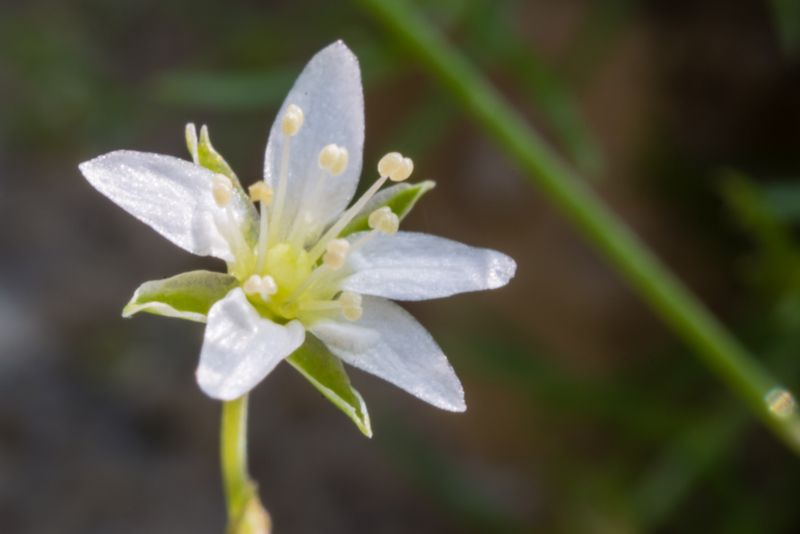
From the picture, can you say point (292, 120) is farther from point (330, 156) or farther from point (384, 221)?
point (384, 221)

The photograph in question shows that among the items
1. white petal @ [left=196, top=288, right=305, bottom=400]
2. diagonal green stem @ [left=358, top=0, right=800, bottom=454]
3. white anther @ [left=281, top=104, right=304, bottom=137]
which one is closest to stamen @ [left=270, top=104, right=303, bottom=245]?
white anther @ [left=281, top=104, right=304, bottom=137]

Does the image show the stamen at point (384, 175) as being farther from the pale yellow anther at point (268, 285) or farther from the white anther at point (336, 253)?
the pale yellow anther at point (268, 285)

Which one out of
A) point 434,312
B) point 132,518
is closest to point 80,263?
point 132,518

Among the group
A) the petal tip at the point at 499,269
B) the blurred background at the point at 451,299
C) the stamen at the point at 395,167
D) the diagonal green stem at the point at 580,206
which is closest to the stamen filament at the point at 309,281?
the stamen at the point at 395,167

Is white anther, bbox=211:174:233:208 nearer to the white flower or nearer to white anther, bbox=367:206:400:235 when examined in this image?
the white flower

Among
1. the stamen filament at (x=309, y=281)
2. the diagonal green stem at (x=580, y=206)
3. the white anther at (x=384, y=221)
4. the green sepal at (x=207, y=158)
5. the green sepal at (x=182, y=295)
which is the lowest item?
the green sepal at (x=182, y=295)

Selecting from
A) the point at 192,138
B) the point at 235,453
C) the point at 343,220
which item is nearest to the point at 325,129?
the point at 343,220

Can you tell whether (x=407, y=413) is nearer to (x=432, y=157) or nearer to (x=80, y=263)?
(x=432, y=157)
